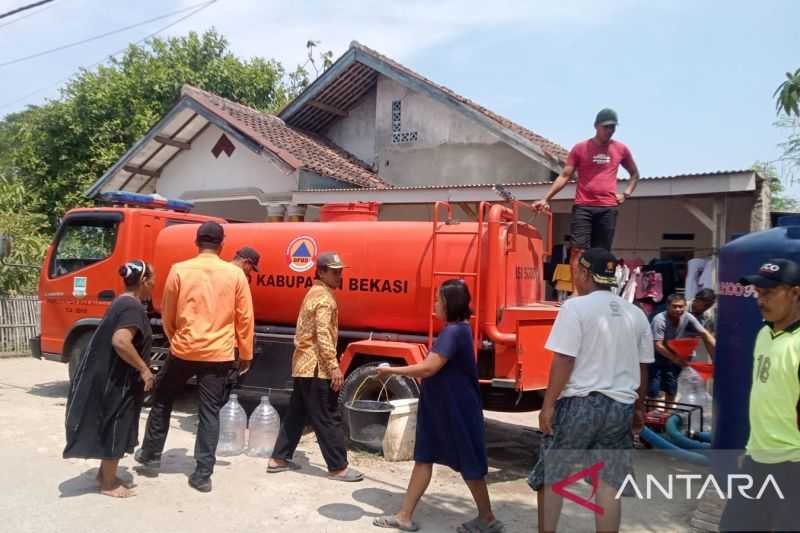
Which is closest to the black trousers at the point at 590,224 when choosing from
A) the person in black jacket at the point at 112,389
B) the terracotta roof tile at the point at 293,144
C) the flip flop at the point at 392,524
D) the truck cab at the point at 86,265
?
the flip flop at the point at 392,524

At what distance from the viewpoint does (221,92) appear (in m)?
29.6

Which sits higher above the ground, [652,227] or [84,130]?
[84,130]

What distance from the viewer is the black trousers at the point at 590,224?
605cm

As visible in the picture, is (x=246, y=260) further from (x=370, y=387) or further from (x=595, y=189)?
(x=595, y=189)

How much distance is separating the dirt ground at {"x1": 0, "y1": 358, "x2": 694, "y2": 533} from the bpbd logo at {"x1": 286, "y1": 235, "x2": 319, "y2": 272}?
72.2 inches

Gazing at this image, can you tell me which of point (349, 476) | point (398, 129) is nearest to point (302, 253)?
point (349, 476)

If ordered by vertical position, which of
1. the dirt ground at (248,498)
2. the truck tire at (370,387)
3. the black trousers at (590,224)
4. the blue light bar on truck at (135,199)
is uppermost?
the blue light bar on truck at (135,199)

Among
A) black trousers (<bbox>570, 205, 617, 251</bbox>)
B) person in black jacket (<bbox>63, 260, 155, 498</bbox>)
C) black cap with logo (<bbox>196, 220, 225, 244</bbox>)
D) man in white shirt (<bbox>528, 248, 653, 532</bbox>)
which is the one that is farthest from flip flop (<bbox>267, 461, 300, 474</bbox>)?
black trousers (<bbox>570, 205, 617, 251</bbox>)

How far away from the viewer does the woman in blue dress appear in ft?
13.4

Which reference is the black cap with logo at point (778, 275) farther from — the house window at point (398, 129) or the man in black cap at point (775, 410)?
the house window at point (398, 129)

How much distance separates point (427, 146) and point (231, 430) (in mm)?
9735

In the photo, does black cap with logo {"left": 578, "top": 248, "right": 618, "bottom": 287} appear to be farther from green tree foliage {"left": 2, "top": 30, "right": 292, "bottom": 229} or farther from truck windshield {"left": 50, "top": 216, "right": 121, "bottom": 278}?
green tree foliage {"left": 2, "top": 30, "right": 292, "bottom": 229}

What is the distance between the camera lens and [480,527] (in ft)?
13.6

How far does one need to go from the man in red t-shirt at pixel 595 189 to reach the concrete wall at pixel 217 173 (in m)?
7.92
